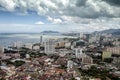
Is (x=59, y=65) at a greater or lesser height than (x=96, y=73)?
greater

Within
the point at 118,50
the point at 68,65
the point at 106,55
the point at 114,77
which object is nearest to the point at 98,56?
the point at 106,55

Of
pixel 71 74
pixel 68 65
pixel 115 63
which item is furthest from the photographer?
pixel 115 63

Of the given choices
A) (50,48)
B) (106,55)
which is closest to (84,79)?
(106,55)

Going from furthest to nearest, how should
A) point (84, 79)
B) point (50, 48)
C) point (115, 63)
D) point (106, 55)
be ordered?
1. point (50, 48)
2. point (106, 55)
3. point (115, 63)
4. point (84, 79)

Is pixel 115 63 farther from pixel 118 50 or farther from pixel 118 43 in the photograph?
pixel 118 43

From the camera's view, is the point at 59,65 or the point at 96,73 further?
the point at 59,65

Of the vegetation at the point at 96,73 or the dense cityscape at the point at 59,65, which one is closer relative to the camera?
the dense cityscape at the point at 59,65

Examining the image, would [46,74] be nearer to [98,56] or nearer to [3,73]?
[3,73]

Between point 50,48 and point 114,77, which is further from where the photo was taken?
point 50,48

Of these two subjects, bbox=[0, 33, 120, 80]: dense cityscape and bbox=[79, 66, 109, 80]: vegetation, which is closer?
bbox=[0, 33, 120, 80]: dense cityscape
